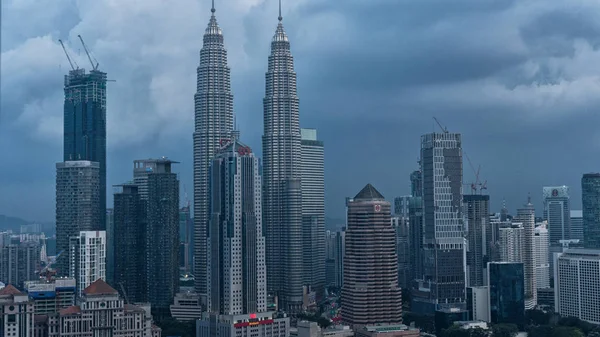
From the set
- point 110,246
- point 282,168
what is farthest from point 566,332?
point 110,246

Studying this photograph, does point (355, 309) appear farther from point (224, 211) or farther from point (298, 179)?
point (298, 179)

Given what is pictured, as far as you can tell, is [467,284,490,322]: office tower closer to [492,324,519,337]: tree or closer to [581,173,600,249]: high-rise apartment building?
[492,324,519,337]: tree

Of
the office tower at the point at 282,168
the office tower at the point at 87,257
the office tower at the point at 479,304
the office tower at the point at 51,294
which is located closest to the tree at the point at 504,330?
the office tower at the point at 479,304

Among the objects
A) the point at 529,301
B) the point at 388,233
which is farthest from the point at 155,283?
the point at 529,301

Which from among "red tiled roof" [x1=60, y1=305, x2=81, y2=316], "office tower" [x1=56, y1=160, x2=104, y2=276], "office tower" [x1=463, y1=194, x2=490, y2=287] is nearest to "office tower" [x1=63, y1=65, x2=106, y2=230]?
"office tower" [x1=56, y1=160, x2=104, y2=276]

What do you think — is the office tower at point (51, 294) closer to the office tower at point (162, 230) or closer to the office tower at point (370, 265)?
the office tower at point (162, 230)

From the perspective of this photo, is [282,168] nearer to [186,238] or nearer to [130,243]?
[186,238]
